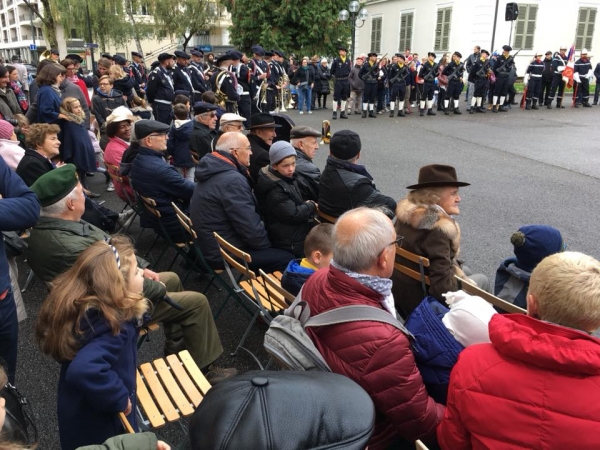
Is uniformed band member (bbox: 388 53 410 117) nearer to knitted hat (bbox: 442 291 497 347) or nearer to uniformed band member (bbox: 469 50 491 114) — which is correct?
uniformed band member (bbox: 469 50 491 114)

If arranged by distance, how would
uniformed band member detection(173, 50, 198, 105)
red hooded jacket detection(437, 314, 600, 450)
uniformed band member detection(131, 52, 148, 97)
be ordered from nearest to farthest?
red hooded jacket detection(437, 314, 600, 450)
uniformed band member detection(173, 50, 198, 105)
uniformed band member detection(131, 52, 148, 97)

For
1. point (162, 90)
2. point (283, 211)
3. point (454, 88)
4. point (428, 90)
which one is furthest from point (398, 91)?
point (283, 211)

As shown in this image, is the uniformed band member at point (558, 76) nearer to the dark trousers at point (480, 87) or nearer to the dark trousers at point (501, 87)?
the dark trousers at point (501, 87)

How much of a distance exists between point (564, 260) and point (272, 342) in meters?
1.17

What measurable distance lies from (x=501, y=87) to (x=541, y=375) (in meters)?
17.3

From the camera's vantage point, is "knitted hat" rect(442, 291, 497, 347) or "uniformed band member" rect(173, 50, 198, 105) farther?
"uniformed band member" rect(173, 50, 198, 105)

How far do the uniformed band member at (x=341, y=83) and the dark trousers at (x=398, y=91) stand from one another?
47.4 inches

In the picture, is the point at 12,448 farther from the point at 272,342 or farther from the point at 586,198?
the point at 586,198

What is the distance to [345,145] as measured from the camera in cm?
424

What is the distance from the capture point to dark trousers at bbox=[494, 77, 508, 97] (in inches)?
661

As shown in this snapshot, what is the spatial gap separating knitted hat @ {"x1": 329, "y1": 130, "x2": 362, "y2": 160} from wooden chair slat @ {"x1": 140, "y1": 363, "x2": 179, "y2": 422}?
2.38 metres

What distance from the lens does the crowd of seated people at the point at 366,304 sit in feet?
5.30

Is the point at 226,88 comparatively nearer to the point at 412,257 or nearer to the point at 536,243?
the point at 412,257

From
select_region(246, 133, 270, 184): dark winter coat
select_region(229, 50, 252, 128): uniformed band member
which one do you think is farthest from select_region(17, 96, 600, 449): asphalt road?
select_region(229, 50, 252, 128): uniformed band member
